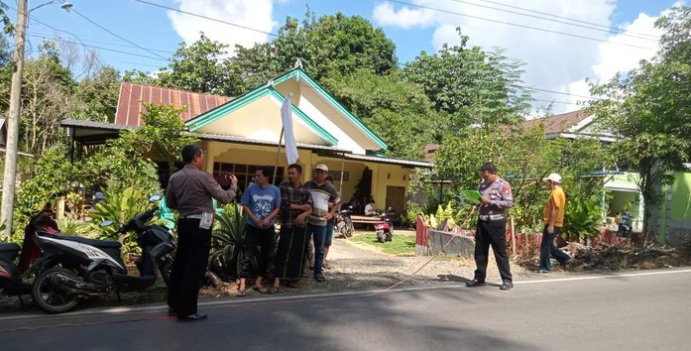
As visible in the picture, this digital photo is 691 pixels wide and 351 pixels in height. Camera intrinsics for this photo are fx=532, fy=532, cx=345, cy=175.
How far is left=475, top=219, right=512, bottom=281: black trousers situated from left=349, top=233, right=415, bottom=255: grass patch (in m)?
5.56

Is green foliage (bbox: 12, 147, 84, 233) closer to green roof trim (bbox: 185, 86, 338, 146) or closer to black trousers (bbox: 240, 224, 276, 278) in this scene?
green roof trim (bbox: 185, 86, 338, 146)

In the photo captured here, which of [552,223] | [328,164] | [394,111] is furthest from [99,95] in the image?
[552,223]

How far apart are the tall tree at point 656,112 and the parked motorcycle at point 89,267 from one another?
11.1 metres

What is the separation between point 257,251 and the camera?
6832 mm

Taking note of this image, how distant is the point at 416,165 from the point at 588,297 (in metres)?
14.4

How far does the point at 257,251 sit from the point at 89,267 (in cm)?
200

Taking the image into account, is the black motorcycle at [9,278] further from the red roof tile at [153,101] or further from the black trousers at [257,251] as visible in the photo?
the red roof tile at [153,101]

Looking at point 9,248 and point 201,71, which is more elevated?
point 201,71

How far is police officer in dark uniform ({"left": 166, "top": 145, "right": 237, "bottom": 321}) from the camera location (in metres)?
5.25

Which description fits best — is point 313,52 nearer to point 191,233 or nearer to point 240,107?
point 240,107

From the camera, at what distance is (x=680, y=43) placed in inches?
510

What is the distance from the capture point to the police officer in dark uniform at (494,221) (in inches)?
291

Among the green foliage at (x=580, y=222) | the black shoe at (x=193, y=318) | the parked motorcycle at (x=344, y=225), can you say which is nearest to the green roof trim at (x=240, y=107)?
the parked motorcycle at (x=344, y=225)

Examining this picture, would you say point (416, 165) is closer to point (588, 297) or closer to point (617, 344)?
point (588, 297)
